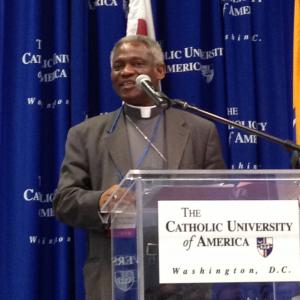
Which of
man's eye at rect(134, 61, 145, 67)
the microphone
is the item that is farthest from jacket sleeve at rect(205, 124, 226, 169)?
the microphone

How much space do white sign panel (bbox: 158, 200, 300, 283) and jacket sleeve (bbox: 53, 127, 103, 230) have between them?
2.38 ft

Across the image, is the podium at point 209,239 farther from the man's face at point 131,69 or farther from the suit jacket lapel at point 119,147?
the man's face at point 131,69

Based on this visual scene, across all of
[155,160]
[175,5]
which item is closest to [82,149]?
[155,160]

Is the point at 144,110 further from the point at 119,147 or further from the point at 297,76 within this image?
the point at 297,76

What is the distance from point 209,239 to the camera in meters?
1.36

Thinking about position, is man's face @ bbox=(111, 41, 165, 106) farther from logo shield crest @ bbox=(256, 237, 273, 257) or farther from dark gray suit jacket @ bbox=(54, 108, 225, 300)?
logo shield crest @ bbox=(256, 237, 273, 257)

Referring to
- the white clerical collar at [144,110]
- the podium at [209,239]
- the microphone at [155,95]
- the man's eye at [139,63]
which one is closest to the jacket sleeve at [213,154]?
the white clerical collar at [144,110]

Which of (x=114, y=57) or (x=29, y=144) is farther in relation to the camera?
(x=29, y=144)

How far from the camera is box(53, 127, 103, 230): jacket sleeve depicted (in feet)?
6.91

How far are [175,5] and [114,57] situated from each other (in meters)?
1.07

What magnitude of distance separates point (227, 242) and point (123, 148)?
1127 millimetres

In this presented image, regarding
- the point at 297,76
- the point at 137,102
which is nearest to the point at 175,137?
the point at 137,102

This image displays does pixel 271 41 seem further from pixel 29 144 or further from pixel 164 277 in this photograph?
pixel 164 277

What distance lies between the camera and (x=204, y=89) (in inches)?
142
